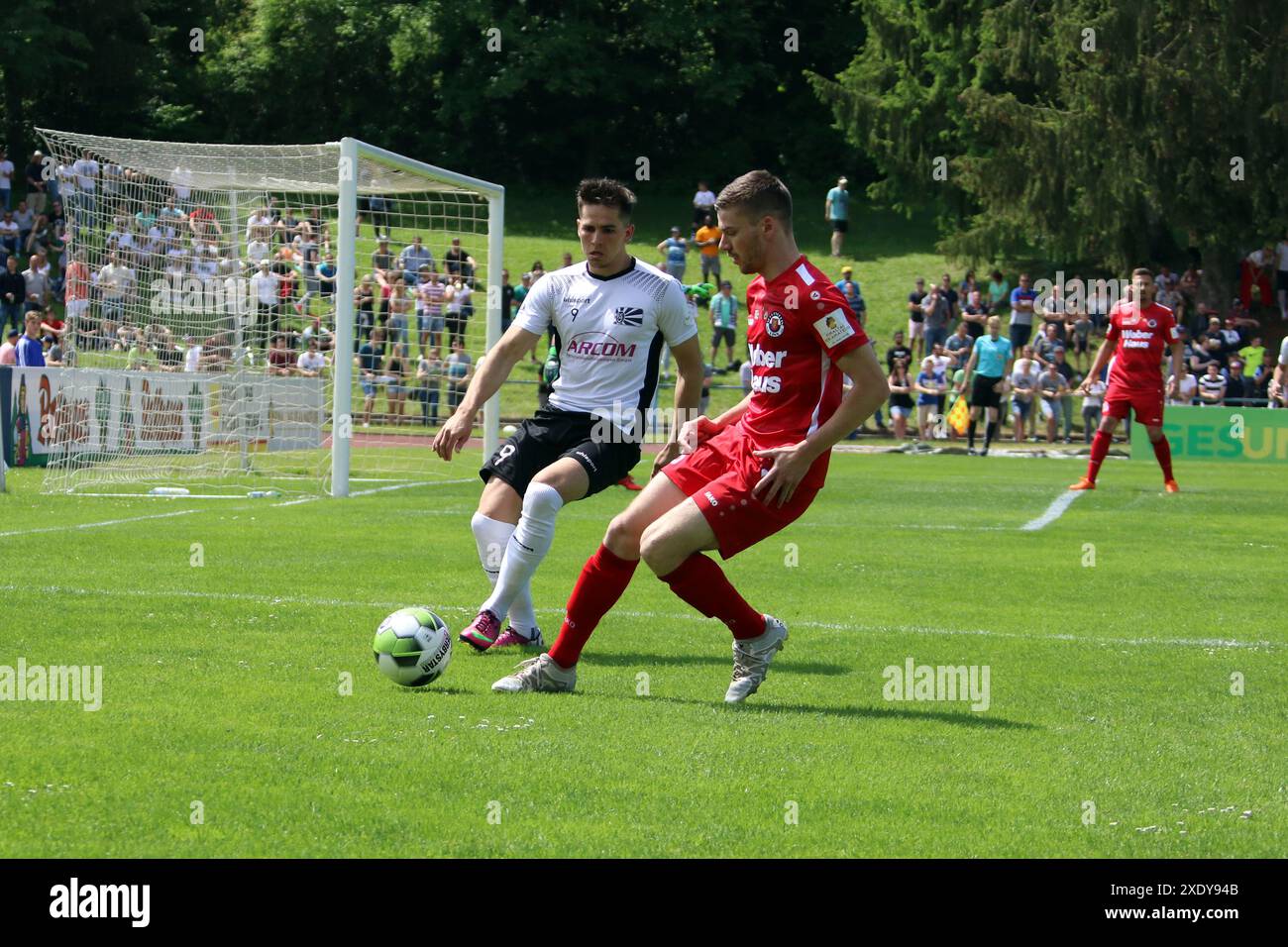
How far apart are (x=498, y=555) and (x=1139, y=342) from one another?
1212cm

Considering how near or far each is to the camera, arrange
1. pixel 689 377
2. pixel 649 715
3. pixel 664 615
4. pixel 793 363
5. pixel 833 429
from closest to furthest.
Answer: pixel 833 429 → pixel 649 715 → pixel 793 363 → pixel 689 377 → pixel 664 615

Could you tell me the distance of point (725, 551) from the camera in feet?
21.7

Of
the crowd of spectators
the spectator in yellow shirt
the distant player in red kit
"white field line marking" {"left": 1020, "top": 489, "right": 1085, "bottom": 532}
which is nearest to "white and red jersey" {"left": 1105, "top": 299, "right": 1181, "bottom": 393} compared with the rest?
"white field line marking" {"left": 1020, "top": 489, "right": 1085, "bottom": 532}

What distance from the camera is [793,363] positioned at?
6.57 meters

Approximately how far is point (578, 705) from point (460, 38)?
158 ft

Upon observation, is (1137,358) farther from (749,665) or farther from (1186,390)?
(749,665)

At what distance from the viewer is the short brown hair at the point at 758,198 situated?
6488 mm

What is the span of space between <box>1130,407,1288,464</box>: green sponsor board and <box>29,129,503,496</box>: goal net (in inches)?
474

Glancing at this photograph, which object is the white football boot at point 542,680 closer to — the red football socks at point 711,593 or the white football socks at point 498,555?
the red football socks at point 711,593

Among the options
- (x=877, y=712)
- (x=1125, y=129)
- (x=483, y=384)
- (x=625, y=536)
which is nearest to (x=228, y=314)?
(x=483, y=384)

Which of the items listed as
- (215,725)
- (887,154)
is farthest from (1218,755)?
(887,154)

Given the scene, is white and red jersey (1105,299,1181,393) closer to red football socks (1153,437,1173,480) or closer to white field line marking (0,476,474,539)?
red football socks (1153,437,1173,480)

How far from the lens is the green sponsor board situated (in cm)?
2702
